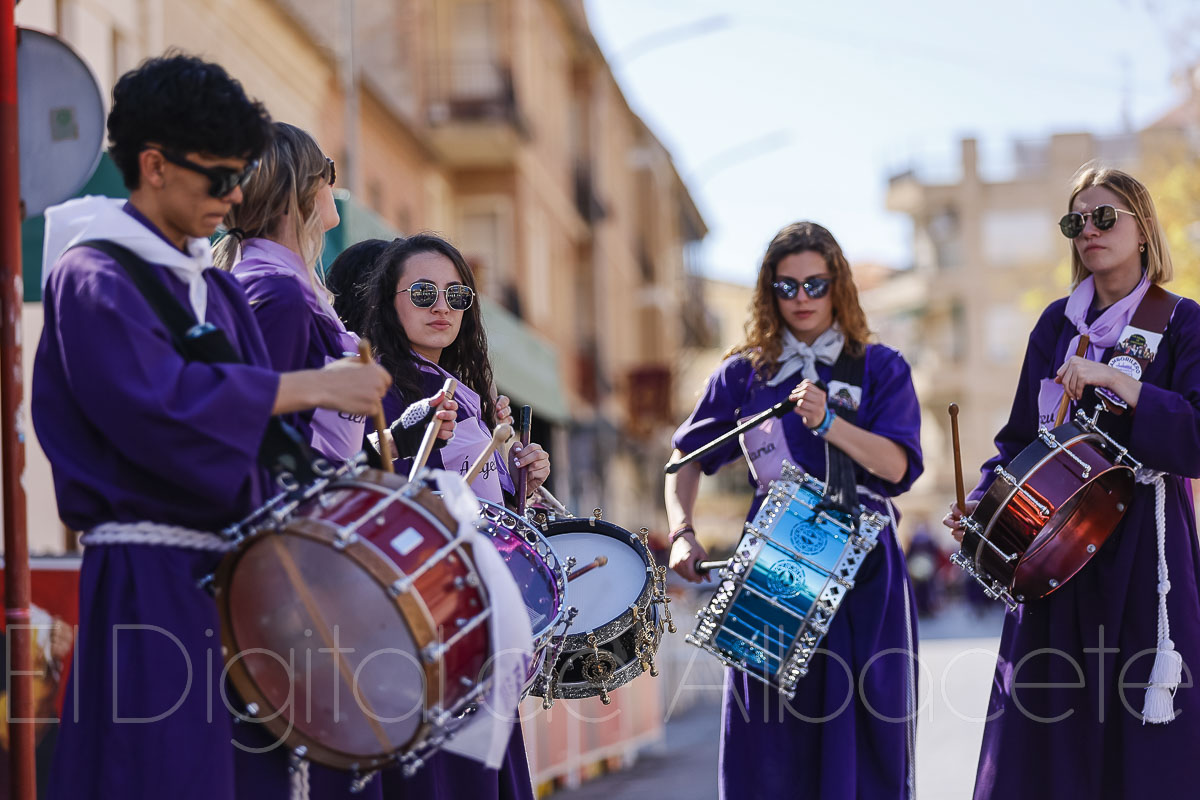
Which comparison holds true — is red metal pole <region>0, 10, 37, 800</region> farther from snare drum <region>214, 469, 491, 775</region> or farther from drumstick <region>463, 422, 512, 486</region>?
drumstick <region>463, 422, 512, 486</region>

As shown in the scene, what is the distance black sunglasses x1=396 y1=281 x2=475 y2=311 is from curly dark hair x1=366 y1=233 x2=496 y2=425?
3.1 inches

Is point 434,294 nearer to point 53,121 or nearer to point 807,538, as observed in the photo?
point 807,538

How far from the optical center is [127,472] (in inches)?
138

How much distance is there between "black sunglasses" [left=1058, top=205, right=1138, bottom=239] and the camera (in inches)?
205

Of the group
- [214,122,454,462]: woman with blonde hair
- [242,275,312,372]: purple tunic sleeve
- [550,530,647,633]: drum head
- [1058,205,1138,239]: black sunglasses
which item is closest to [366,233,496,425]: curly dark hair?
[550,530,647,633]: drum head

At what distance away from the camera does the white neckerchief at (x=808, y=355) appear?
570 cm

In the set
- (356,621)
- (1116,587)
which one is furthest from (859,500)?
(356,621)

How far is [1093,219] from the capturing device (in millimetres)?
5246

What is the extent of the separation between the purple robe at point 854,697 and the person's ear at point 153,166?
104 inches

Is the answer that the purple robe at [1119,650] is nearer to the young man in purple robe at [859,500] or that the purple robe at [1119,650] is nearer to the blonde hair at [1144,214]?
the blonde hair at [1144,214]

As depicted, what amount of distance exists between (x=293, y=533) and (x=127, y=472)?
15.7 inches

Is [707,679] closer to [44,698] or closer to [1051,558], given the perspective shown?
[44,698]

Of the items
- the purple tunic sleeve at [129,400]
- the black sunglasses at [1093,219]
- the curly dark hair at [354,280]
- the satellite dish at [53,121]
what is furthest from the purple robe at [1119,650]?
the satellite dish at [53,121]

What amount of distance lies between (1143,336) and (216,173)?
2.95 metres
